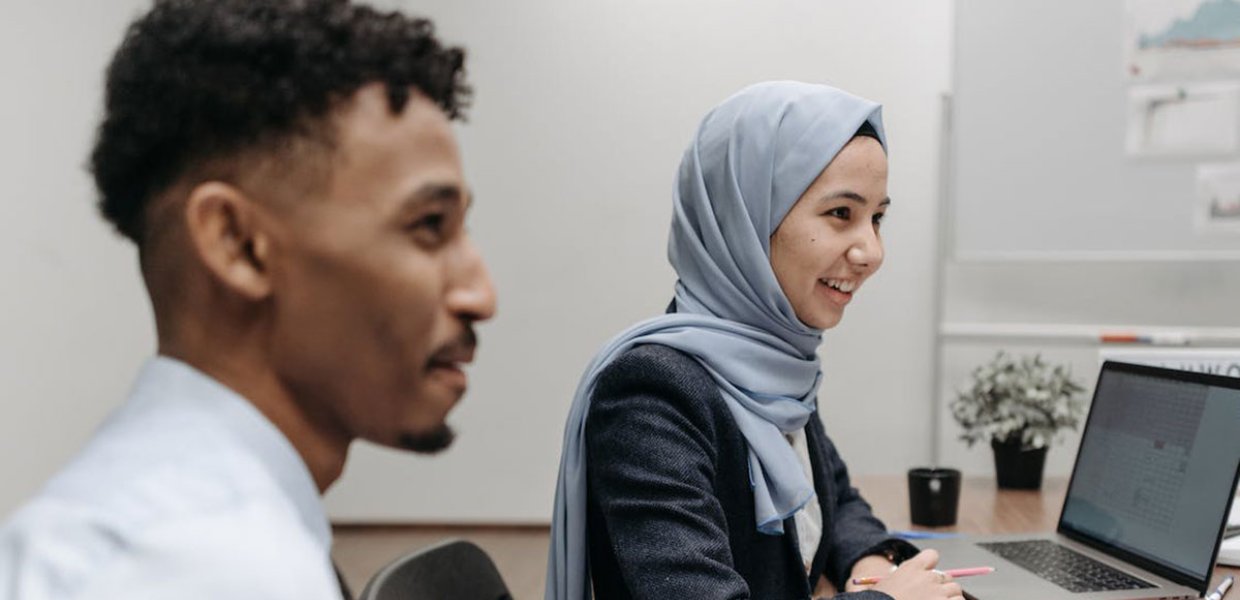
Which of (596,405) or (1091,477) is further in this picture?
(1091,477)

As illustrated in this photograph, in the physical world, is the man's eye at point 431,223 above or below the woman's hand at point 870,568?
above

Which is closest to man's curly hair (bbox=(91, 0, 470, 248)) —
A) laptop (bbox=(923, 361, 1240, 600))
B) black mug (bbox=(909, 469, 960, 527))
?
laptop (bbox=(923, 361, 1240, 600))

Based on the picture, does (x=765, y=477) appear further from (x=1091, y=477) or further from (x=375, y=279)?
(x=375, y=279)

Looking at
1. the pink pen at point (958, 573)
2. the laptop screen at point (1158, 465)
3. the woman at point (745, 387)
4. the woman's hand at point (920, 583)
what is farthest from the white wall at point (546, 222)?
the woman's hand at point (920, 583)

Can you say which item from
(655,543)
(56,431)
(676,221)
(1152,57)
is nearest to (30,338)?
(56,431)

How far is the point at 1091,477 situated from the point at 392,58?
→ 1.21m

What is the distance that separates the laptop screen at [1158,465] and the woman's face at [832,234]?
1.34 feet

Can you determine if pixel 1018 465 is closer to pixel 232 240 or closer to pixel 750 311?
pixel 750 311

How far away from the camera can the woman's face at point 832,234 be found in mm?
1343

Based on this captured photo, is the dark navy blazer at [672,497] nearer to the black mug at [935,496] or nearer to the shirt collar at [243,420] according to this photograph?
the black mug at [935,496]

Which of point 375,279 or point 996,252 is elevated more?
point 375,279

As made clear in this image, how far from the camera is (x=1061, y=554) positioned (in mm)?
1449

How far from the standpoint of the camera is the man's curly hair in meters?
0.62

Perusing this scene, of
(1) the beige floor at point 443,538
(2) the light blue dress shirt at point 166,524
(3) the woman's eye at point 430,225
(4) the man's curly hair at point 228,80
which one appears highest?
(4) the man's curly hair at point 228,80
